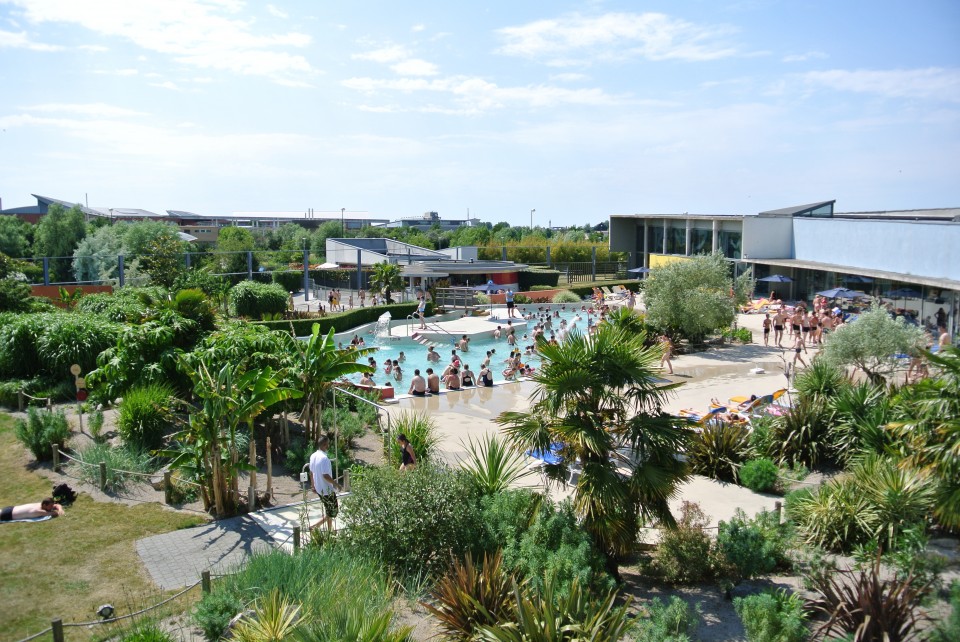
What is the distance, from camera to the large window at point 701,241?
1754 inches

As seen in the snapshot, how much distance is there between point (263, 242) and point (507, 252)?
43.8m

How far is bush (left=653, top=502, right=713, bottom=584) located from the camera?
841cm

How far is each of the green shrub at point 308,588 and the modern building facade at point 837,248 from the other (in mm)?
23044

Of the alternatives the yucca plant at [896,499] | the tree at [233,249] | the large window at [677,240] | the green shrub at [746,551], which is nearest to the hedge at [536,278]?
the large window at [677,240]

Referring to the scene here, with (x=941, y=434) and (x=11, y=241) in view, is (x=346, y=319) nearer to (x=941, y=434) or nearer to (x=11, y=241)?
(x=941, y=434)

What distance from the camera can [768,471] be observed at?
11.7 metres

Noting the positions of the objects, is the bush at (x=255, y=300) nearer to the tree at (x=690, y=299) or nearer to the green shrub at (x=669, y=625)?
the tree at (x=690, y=299)

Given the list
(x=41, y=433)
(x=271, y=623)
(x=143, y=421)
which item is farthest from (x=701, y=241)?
(x=271, y=623)

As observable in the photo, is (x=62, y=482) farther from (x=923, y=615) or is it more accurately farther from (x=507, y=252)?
(x=507, y=252)

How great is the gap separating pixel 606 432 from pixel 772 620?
250 cm

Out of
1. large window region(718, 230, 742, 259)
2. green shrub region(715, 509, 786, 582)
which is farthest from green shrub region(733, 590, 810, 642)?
large window region(718, 230, 742, 259)

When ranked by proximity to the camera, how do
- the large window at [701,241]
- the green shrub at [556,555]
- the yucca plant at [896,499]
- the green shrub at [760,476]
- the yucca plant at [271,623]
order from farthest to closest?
1. the large window at [701,241]
2. the green shrub at [760,476]
3. the yucca plant at [896,499]
4. the green shrub at [556,555]
5. the yucca plant at [271,623]

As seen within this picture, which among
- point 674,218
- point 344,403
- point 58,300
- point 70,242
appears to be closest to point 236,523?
point 344,403

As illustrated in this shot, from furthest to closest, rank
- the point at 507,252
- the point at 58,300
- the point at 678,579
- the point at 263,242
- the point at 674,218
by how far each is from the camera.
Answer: the point at 263,242
the point at 507,252
the point at 674,218
the point at 58,300
the point at 678,579
